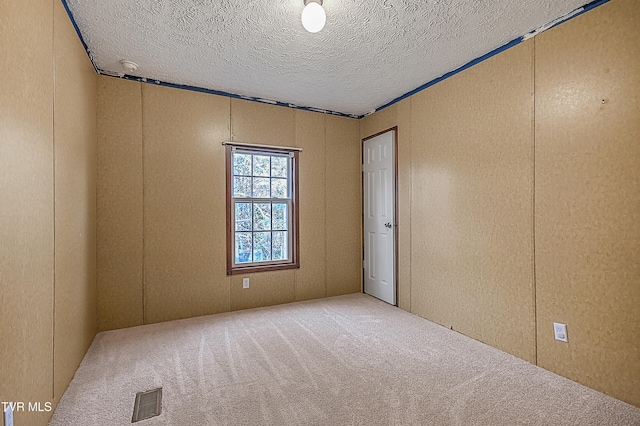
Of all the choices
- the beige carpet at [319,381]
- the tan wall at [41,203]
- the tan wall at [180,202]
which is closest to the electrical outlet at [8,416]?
the tan wall at [41,203]

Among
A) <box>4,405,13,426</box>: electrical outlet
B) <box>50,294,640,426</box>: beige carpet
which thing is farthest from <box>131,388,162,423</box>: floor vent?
<box>4,405,13,426</box>: electrical outlet

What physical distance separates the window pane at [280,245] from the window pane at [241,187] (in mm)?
639

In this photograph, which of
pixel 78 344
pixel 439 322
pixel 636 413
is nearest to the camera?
pixel 636 413

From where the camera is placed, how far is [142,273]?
10.3 feet

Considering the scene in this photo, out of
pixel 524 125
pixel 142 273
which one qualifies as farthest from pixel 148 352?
pixel 524 125

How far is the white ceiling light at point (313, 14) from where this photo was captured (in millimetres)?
1892

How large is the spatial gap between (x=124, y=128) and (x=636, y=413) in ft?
14.8

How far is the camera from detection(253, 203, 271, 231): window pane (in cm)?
378

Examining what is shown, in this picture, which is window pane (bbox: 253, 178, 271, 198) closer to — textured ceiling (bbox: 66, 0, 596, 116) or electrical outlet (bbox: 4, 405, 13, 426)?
textured ceiling (bbox: 66, 0, 596, 116)

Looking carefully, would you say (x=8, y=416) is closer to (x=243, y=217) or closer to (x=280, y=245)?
(x=243, y=217)

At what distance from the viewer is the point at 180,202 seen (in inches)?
130

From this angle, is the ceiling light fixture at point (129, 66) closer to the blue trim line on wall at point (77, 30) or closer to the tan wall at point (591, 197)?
the blue trim line on wall at point (77, 30)

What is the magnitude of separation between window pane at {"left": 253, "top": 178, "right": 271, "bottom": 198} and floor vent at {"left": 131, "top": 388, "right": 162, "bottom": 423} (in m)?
2.29

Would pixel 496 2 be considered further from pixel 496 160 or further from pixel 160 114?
pixel 160 114
